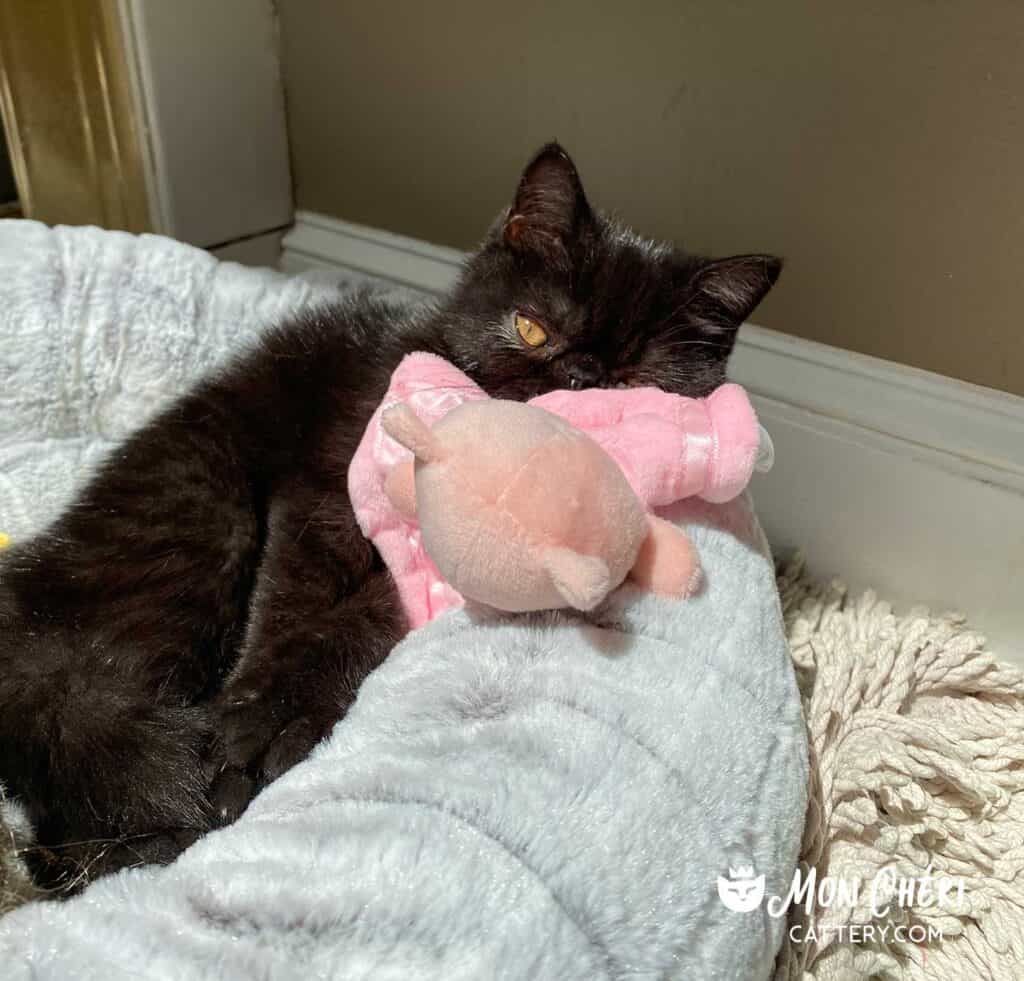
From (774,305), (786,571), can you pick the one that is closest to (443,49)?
(774,305)

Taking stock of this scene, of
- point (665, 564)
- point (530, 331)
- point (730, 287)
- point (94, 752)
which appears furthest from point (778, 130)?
point (94, 752)

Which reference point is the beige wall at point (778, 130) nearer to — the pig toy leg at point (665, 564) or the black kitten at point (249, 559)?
the black kitten at point (249, 559)

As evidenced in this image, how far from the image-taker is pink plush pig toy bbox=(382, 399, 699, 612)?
634mm

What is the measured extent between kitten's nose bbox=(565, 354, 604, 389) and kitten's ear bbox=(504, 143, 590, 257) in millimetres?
122

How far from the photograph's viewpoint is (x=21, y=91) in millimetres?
1471

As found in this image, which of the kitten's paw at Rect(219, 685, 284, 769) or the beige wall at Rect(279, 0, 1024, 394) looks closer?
the kitten's paw at Rect(219, 685, 284, 769)

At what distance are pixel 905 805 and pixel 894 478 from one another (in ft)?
1.45

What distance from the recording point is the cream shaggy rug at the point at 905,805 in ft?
2.66

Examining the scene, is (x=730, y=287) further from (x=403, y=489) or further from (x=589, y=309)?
(x=403, y=489)

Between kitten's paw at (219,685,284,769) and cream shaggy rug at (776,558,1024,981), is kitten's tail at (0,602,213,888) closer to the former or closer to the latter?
kitten's paw at (219,685,284,769)

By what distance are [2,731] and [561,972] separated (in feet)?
1.74

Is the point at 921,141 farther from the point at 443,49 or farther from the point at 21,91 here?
the point at 21,91

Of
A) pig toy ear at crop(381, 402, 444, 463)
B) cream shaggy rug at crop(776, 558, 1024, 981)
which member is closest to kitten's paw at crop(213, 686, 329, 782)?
pig toy ear at crop(381, 402, 444, 463)

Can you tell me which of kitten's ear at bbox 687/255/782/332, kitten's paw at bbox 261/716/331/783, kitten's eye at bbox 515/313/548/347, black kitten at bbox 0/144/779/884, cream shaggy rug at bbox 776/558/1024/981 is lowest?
cream shaggy rug at bbox 776/558/1024/981
